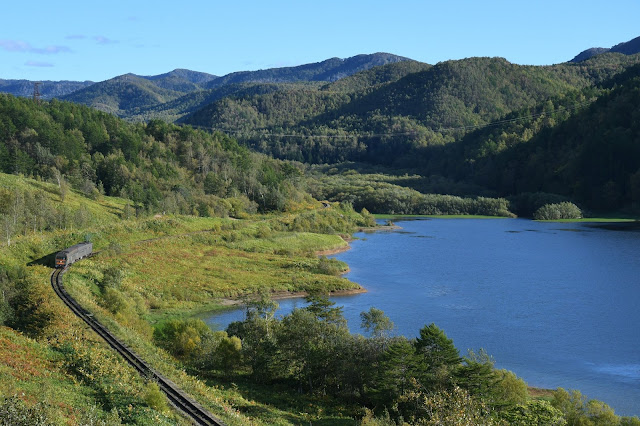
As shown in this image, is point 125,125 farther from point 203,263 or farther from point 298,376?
point 298,376

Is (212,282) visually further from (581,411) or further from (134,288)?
(581,411)

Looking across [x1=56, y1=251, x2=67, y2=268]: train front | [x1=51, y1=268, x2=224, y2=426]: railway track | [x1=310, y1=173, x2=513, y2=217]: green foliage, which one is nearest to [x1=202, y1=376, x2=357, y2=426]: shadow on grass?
[x1=51, y1=268, x2=224, y2=426]: railway track

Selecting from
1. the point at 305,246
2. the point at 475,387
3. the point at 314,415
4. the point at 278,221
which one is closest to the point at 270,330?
the point at 314,415

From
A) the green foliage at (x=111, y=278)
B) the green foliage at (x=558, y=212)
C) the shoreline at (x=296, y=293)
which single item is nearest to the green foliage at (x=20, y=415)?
the green foliage at (x=111, y=278)

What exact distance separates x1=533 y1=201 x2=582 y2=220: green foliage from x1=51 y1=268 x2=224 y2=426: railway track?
5655 inches

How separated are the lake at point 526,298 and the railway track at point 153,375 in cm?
1813

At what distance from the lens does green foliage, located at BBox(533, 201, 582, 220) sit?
17062cm

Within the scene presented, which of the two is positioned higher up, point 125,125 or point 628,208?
point 125,125

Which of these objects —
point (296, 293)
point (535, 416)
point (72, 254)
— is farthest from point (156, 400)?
point (296, 293)

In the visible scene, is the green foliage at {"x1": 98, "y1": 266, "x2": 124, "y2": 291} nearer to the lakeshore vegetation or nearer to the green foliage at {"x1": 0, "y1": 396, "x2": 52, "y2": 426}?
the lakeshore vegetation

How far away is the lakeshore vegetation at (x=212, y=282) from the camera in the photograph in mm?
33094

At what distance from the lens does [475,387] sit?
122 ft

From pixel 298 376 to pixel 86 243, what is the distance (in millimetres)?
45046

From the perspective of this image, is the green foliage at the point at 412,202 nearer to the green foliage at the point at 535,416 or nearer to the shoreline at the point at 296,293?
the shoreline at the point at 296,293
